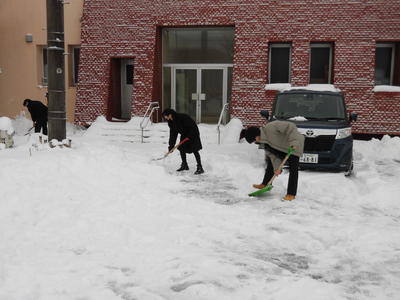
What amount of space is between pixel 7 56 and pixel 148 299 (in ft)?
57.6

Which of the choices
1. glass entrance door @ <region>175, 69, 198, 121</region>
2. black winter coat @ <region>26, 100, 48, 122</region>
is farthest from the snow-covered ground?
glass entrance door @ <region>175, 69, 198, 121</region>

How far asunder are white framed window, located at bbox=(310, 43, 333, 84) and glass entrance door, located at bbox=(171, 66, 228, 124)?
337 cm

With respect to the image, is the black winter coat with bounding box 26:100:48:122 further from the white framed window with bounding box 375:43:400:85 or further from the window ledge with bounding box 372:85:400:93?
the white framed window with bounding box 375:43:400:85

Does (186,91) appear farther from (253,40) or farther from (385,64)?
(385,64)

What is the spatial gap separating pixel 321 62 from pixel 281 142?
977cm

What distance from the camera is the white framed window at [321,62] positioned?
16.3m

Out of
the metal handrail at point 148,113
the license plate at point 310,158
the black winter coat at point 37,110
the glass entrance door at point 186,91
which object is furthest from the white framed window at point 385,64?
the black winter coat at point 37,110

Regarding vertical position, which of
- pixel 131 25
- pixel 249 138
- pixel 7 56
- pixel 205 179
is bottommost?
pixel 205 179

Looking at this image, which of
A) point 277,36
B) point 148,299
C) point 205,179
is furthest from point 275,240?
point 277,36

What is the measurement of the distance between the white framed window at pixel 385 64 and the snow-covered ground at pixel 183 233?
747 cm

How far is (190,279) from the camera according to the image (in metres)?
4.35

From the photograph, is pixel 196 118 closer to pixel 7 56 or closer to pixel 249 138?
pixel 7 56

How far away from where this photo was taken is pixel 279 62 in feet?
54.7

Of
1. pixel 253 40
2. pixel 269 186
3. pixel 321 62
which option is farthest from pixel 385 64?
pixel 269 186
